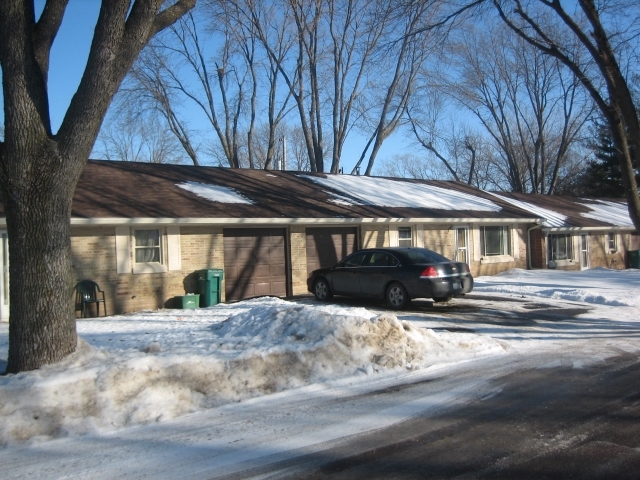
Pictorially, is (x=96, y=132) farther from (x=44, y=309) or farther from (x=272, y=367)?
(x=272, y=367)

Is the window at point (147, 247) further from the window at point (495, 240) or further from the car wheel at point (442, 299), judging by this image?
the window at point (495, 240)

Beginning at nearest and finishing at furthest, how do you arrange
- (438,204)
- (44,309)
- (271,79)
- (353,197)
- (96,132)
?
(44,309)
(96,132)
(353,197)
(438,204)
(271,79)

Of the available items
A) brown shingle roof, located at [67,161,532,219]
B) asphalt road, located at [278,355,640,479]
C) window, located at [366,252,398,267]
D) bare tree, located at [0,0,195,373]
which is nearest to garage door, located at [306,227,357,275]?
brown shingle roof, located at [67,161,532,219]

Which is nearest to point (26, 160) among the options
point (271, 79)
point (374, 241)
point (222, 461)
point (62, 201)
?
point (62, 201)

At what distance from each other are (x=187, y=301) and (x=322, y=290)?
349 cm

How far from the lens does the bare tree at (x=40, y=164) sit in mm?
6984

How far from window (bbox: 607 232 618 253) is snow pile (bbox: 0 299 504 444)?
21.1 meters

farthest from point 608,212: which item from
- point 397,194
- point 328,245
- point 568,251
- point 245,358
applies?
point 245,358

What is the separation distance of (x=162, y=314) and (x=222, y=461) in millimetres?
8999

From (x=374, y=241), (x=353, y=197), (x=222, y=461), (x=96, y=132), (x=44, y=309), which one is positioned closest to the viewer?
(x=222, y=461)

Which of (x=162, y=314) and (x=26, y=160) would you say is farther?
(x=162, y=314)

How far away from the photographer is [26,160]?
23.1ft

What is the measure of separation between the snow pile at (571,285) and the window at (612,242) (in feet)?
15.3

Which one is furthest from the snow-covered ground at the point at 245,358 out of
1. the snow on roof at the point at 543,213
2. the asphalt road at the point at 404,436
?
the snow on roof at the point at 543,213
